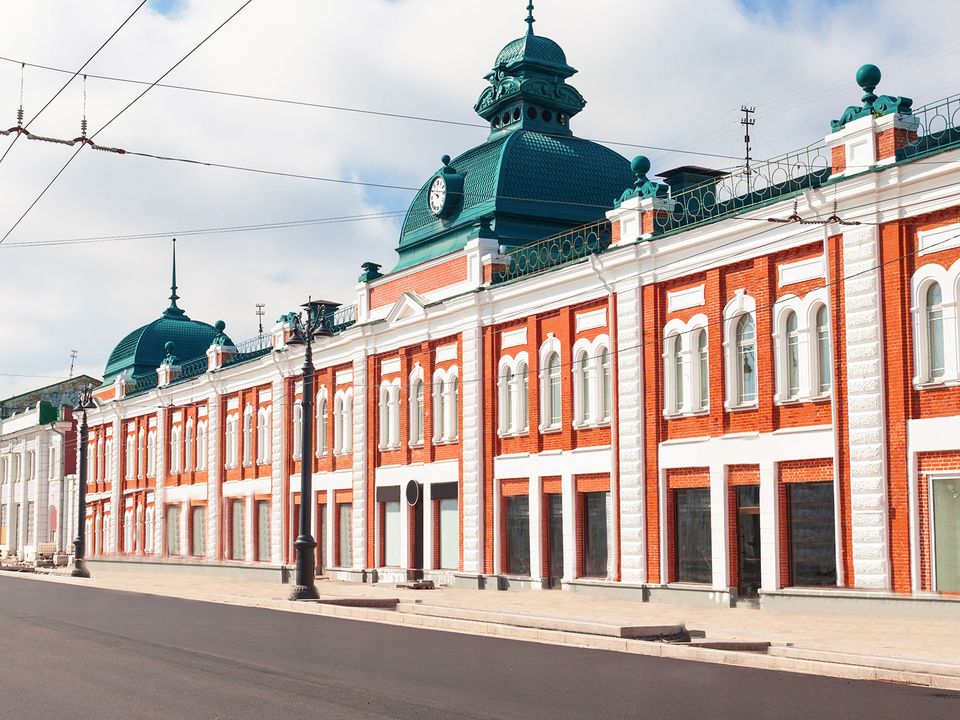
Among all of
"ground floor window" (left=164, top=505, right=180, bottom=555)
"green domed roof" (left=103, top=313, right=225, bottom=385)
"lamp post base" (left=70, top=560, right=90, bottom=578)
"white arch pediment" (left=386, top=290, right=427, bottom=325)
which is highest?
"green domed roof" (left=103, top=313, right=225, bottom=385)

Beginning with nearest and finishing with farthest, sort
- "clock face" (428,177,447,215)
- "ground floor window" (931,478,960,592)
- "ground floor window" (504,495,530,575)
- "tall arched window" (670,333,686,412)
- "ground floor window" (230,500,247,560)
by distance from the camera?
"ground floor window" (931,478,960,592) < "tall arched window" (670,333,686,412) < "ground floor window" (504,495,530,575) < "clock face" (428,177,447,215) < "ground floor window" (230,500,247,560)

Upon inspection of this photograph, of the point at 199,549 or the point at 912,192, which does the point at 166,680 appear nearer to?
the point at 912,192

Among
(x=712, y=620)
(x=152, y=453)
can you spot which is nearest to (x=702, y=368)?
(x=712, y=620)

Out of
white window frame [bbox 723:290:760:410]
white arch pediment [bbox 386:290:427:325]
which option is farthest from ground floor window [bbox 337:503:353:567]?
white window frame [bbox 723:290:760:410]

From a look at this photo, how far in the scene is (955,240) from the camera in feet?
74.2

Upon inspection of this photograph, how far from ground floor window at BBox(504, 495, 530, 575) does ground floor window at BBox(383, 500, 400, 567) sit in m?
6.31

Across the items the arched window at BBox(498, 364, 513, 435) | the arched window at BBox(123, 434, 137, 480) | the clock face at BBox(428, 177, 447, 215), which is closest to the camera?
the arched window at BBox(498, 364, 513, 435)

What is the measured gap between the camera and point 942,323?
22859mm

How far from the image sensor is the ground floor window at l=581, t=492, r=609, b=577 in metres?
31.4

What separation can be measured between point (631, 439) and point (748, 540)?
162 inches

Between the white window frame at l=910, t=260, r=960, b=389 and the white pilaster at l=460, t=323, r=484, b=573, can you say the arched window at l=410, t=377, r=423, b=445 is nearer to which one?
the white pilaster at l=460, t=323, r=484, b=573

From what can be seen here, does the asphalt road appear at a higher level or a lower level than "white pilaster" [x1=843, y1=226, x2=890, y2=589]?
lower

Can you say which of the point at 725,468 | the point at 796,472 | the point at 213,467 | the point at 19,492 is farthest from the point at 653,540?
the point at 19,492

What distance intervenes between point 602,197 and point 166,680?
90.2 feet
